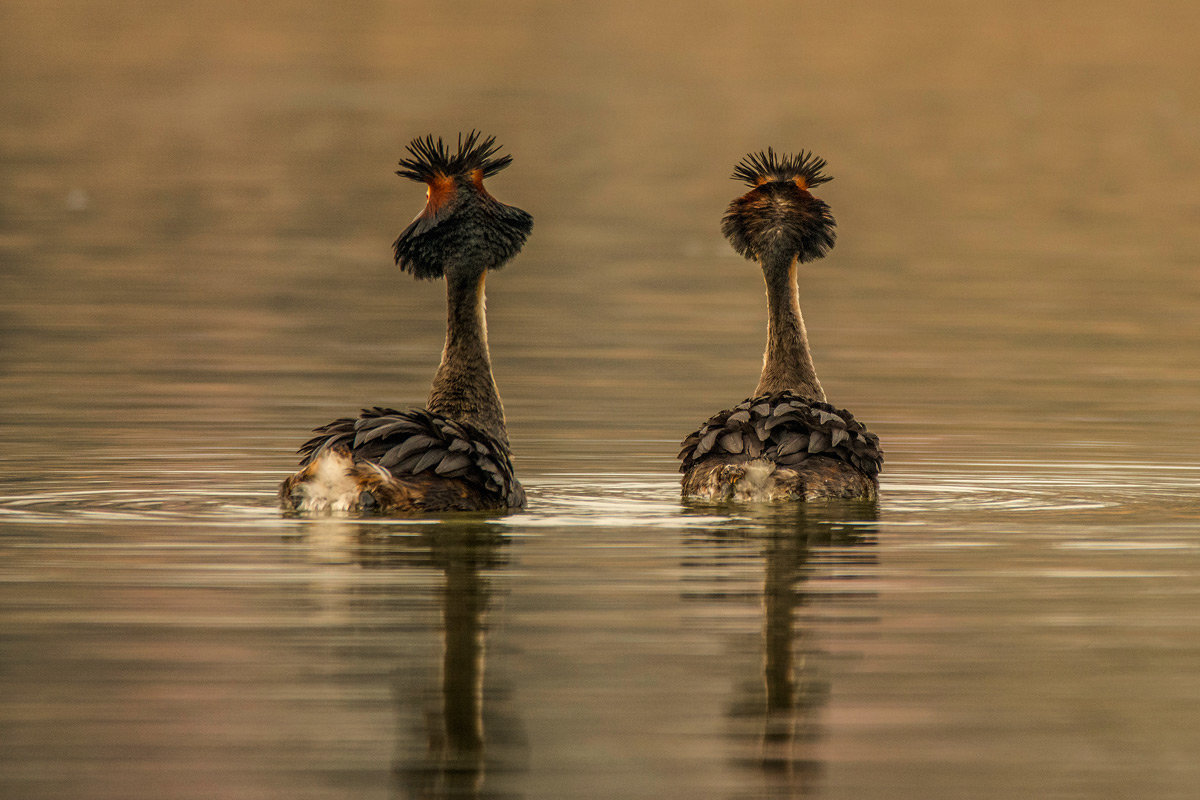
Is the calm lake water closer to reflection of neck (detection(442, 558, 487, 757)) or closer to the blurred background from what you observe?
reflection of neck (detection(442, 558, 487, 757))

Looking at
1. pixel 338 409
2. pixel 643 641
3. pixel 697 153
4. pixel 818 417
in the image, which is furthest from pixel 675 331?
pixel 697 153

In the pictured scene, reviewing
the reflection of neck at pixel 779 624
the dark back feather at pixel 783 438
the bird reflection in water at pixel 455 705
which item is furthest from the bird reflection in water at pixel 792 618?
the bird reflection in water at pixel 455 705

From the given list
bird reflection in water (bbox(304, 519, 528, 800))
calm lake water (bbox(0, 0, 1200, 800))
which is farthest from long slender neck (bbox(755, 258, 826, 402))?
bird reflection in water (bbox(304, 519, 528, 800))

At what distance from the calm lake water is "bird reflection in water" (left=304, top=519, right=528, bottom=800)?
32 millimetres

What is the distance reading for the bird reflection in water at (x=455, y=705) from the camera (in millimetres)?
9352

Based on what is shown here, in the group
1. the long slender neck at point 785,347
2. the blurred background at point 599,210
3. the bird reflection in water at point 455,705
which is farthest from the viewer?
the blurred background at point 599,210

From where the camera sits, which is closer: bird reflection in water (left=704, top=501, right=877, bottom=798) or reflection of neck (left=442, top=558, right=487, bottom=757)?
bird reflection in water (left=704, top=501, right=877, bottom=798)

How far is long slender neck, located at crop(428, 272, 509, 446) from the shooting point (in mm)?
17078

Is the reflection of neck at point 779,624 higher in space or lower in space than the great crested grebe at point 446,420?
lower

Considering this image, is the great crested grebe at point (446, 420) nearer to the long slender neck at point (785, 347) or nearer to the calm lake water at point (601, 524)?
the calm lake water at point (601, 524)

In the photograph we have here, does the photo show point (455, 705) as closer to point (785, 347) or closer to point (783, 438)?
point (783, 438)

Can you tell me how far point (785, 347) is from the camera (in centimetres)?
1902

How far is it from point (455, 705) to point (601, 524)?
18.1ft

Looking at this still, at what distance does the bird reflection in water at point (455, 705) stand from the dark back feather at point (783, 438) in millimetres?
3005
